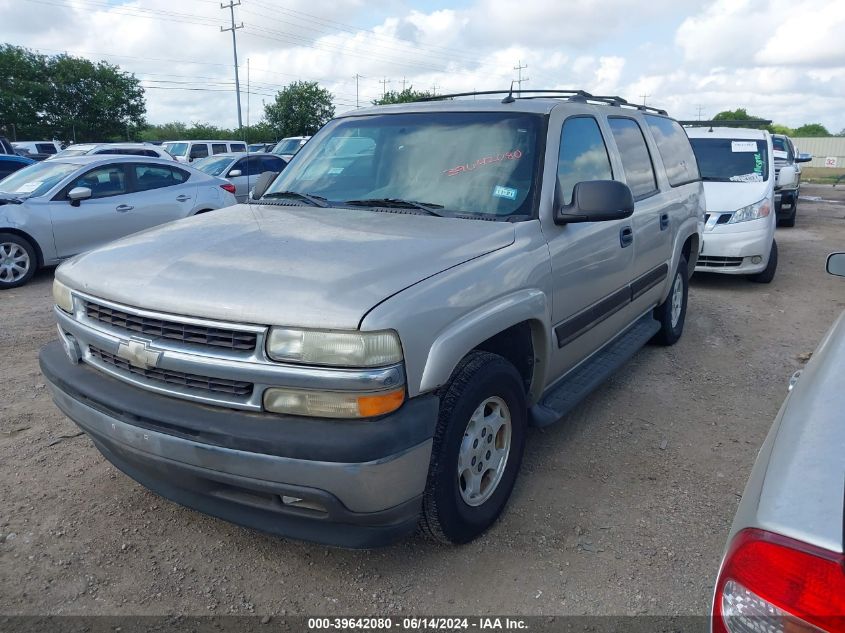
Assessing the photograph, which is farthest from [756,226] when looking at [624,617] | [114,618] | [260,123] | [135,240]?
[260,123]

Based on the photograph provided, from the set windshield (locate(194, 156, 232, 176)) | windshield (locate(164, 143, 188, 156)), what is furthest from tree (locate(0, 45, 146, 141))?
windshield (locate(194, 156, 232, 176))

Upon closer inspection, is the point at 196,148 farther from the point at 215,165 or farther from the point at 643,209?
the point at 643,209

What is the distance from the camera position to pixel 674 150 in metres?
5.60

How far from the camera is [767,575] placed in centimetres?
130

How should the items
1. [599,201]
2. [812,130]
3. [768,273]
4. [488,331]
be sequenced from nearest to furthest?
[488,331] < [599,201] < [768,273] < [812,130]

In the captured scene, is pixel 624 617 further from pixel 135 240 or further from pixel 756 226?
pixel 756 226

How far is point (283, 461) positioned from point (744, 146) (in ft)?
28.4

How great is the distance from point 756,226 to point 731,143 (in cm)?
177

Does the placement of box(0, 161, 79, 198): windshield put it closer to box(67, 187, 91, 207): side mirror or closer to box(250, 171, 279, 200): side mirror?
box(67, 187, 91, 207): side mirror

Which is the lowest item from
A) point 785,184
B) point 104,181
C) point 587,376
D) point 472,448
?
point 587,376

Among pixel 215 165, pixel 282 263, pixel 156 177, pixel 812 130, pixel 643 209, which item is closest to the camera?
pixel 282 263

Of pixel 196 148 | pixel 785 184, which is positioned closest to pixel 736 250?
pixel 785 184

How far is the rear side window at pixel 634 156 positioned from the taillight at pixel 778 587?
10.9 feet

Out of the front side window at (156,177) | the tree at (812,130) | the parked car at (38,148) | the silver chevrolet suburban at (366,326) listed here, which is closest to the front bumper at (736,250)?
the silver chevrolet suburban at (366,326)
